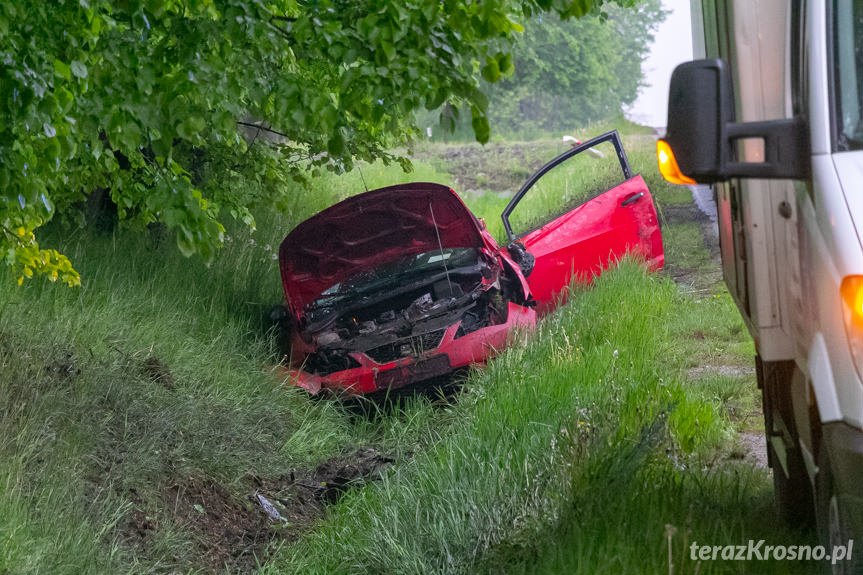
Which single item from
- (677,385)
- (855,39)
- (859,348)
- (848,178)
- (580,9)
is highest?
(580,9)

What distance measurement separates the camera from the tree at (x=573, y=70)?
1610 inches

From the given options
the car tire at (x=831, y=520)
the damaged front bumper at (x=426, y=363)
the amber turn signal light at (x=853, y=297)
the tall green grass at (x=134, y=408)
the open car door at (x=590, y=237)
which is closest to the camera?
the amber turn signal light at (x=853, y=297)

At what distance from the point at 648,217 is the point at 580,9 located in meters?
5.68

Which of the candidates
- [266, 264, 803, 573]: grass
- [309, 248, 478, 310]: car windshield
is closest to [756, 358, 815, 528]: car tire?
[266, 264, 803, 573]: grass

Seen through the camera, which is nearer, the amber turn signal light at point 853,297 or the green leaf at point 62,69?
the amber turn signal light at point 853,297

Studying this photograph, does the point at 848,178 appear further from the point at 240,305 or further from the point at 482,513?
the point at 240,305

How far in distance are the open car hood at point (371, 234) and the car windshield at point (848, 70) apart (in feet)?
18.0

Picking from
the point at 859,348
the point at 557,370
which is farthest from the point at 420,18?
the point at 557,370

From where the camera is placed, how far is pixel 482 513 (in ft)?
13.7

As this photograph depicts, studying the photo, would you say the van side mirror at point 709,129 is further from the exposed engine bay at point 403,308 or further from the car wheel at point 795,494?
the exposed engine bay at point 403,308

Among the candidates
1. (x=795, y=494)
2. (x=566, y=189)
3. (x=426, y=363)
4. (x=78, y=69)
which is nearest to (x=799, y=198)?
(x=795, y=494)

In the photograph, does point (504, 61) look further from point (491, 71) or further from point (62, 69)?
point (62, 69)

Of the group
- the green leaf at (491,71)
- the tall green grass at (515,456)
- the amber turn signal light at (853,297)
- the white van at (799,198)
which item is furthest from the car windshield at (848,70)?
the tall green grass at (515,456)

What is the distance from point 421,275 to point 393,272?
306 millimetres
